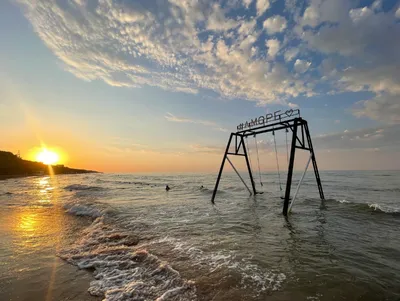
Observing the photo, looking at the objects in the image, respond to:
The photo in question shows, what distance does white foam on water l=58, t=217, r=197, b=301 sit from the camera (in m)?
4.91

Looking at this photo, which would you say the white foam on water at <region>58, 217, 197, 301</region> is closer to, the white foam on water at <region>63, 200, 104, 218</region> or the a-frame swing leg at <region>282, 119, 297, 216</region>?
the white foam on water at <region>63, 200, 104, 218</region>

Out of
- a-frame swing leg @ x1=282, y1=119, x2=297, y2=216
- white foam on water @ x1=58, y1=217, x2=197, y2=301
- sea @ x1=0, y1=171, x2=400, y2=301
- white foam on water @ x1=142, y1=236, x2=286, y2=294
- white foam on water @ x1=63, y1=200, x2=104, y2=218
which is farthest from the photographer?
white foam on water @ x1=63, y1=200, x2=104, y2=218

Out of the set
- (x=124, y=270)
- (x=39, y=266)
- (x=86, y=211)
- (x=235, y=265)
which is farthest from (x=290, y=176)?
(x=86, y=211)

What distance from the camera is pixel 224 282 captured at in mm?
5430

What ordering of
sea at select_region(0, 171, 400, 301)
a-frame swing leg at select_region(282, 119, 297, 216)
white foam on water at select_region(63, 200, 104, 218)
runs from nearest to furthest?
sea at select_region(0, 171, 400, 301) → a-frame swing leg at select_region(282, 119, 297, 216) → white foam on water at select_region(63, 200, 104, 218)

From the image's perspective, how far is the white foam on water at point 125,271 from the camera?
4.91 meters

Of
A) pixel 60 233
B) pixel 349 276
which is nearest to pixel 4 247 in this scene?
pixel 60 233

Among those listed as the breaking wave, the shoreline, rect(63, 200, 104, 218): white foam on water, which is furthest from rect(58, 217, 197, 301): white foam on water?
rect(63, 200, 104, 218): white foam on water

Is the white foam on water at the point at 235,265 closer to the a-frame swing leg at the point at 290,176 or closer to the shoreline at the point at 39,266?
the shoreline at the point at 39,266

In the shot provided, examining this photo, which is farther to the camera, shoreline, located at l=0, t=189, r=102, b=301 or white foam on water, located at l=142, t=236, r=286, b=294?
white foam on water, located at l=142, t=236, r=286, b=294

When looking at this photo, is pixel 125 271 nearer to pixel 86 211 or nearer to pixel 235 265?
pixel 235 265

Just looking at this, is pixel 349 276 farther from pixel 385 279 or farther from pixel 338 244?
pixel 338 244

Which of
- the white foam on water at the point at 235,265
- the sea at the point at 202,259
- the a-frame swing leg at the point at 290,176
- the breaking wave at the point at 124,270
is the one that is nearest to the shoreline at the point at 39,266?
A: the sea at the point at 202,259

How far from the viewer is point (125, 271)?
20.1 ft
